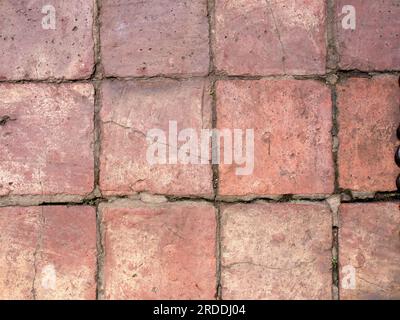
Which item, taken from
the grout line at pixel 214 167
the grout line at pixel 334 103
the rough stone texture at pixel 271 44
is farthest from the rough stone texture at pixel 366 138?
the grout line at pixel 214 167

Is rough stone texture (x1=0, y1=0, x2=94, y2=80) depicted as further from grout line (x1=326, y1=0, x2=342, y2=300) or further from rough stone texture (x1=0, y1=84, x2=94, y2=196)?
grout line (x1=326, y1=0, x2=342, y2=300)

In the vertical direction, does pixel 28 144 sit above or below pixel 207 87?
below

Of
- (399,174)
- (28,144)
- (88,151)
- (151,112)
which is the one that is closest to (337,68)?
(399,174)

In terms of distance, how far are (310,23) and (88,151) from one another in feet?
2.34

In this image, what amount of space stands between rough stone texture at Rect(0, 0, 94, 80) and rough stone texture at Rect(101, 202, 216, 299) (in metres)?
0.44

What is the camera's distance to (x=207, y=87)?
1391 mm

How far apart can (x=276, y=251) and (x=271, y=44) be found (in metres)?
0.57

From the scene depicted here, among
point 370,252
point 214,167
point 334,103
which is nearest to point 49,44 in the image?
point 214,167

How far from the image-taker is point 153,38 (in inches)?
54.9

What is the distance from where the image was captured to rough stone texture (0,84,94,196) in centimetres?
139

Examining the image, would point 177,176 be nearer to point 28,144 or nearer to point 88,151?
point 88,151

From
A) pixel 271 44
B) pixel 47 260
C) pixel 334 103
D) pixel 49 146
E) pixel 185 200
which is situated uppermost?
pixel 271 44

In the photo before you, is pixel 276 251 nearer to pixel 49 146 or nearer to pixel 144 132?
pixel 144 132

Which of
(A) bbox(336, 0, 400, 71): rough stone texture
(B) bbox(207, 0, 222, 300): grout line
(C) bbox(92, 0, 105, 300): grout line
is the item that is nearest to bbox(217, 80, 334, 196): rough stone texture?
(B) bbox(207, 0, 222, 300): grout line
